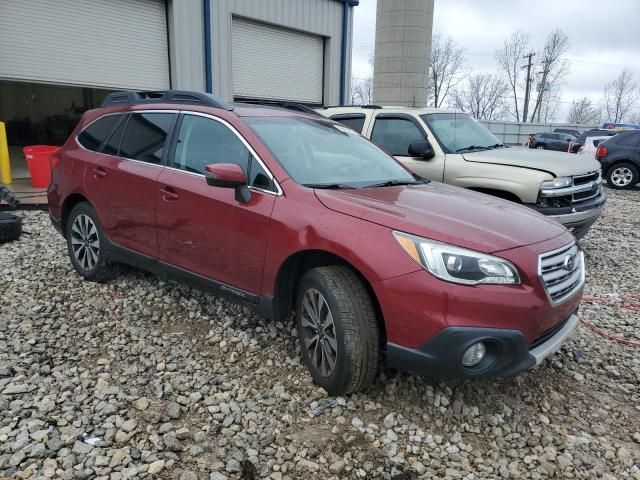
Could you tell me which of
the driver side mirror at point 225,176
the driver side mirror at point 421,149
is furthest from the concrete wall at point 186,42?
the driver side mirror at point 225,176

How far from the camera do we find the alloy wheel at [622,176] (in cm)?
1387

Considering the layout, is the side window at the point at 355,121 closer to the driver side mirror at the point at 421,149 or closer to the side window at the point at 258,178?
the driver side mirror at the point at 421,149

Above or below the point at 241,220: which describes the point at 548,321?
below

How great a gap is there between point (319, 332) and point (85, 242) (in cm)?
285

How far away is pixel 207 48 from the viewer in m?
12.0

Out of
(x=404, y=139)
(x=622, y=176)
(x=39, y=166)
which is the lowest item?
(x=622, y=176)

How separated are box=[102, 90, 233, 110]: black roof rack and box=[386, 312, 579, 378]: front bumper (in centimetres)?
228

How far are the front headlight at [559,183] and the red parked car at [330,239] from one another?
2158 mm

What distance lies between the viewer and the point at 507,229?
9.55 ft

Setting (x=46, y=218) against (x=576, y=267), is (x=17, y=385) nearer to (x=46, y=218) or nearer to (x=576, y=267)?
(x=576, y=267)

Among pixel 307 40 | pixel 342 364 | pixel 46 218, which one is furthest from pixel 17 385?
pixel 307 40

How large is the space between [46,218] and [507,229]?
6749 mm

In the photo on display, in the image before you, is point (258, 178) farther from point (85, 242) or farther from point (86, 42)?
point (86, 42)

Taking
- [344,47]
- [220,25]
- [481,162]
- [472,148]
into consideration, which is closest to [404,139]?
[472,148]
